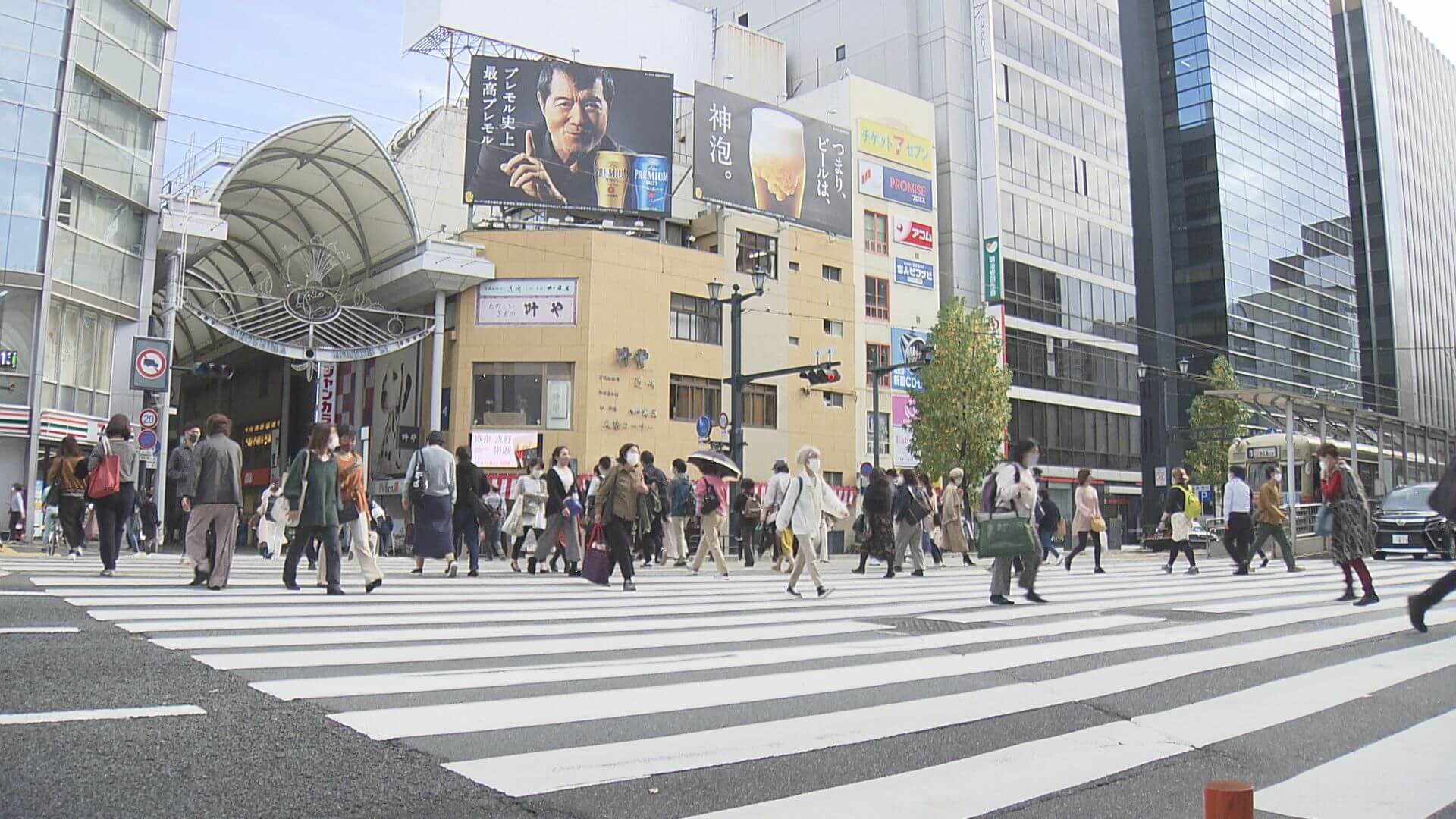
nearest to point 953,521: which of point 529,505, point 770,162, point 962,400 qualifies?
point 529,505

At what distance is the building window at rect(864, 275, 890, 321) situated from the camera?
141ft

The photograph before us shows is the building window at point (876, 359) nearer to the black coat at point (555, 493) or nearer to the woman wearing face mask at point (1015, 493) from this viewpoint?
the black coat at point (555, 493)

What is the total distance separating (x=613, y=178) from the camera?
35.8m

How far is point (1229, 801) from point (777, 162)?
38996 millimetres

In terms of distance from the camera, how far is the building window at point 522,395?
34.0 meters

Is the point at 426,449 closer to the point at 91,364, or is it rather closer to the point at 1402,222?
the point at 91,364

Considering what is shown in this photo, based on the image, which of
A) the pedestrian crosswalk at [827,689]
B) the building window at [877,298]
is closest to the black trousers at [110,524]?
the pedestrian crosswalk at [827,689]

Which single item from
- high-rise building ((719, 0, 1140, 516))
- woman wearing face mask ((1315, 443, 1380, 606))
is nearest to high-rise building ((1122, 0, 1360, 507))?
high-rise building ((719, 0, 1140, 516))

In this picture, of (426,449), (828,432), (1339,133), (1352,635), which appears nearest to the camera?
(1352,635)

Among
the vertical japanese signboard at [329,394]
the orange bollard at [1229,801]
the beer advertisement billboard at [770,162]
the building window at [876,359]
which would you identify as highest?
the beer advertisement billboard at [770,162]

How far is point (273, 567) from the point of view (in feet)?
48.7

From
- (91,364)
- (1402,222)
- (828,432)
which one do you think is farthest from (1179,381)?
(91,364)

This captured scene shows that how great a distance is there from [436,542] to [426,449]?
1.15m

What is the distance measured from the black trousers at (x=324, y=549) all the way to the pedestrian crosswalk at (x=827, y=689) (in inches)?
11.0
